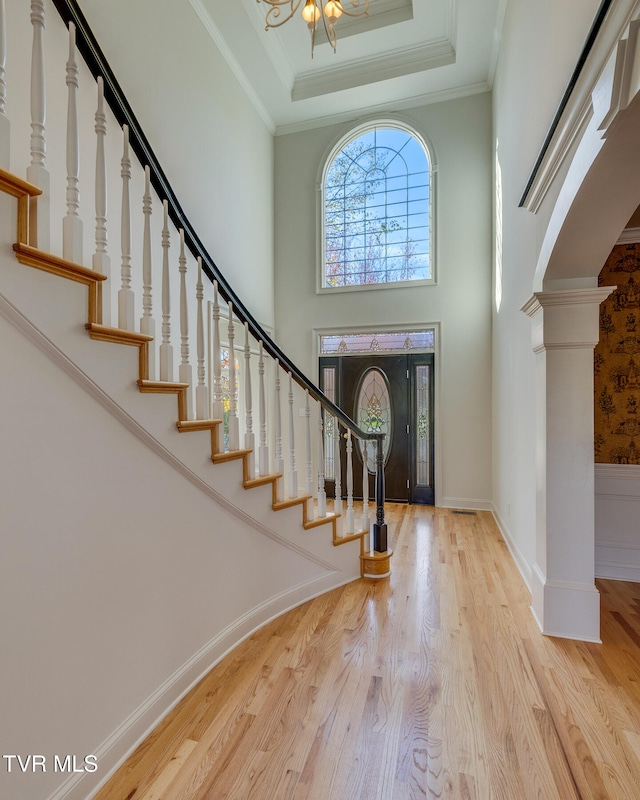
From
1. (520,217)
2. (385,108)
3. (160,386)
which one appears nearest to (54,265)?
(160,386)

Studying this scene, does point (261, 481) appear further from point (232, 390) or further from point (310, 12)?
point (310, 12)

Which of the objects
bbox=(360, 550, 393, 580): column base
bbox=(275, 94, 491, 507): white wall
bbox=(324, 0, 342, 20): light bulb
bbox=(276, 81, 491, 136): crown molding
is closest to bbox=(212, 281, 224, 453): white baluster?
bbox=(360, 550, 393, 580): column base

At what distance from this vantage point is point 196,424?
1716mm

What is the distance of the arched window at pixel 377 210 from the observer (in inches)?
199

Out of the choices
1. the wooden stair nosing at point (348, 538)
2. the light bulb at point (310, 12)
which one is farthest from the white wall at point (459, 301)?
the wooden stair nosing at point (348, 538)

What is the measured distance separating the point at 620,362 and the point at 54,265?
343 centimetres

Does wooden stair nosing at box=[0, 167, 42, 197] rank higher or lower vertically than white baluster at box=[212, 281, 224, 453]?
higher

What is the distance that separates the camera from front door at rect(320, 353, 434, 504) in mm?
4980

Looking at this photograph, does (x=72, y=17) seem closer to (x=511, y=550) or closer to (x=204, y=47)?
(x=204, y=47)

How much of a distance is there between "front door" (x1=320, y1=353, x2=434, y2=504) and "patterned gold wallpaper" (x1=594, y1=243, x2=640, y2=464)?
2.16m

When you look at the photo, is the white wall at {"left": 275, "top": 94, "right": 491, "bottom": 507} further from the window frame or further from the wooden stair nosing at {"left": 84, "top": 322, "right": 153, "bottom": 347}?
the wooden stair nosing at {"left": 84, "top": 322, "right": 153, "bottom": 347}

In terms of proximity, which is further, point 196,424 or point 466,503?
point 466,503

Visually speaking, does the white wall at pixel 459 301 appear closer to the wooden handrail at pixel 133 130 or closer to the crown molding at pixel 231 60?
the crown molding at pixel 231 60

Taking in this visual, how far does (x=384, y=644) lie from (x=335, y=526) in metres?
0.77
